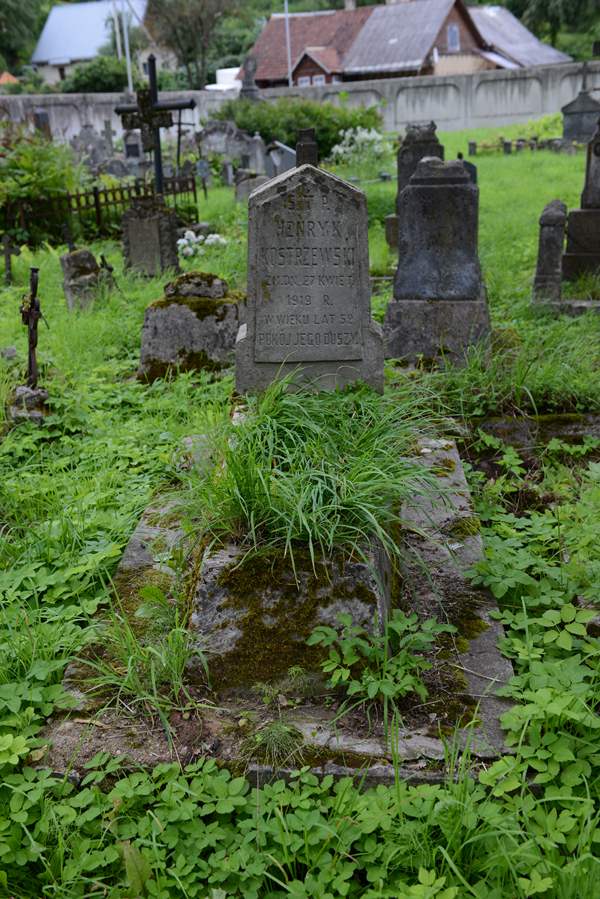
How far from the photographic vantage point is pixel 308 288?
4.25m

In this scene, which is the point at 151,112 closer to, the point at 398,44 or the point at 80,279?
the point at 80,279

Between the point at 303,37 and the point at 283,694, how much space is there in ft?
176

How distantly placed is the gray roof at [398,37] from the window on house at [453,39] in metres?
1.09

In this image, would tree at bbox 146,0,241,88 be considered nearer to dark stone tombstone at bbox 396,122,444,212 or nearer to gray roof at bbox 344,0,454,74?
gray roof at bbox 344,0,454,74

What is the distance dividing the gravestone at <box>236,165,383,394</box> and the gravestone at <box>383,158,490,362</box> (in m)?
1.87

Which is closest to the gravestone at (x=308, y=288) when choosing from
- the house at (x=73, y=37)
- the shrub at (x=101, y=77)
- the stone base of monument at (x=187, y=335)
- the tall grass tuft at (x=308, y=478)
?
the tall grass tuft at (x=308, y=478)

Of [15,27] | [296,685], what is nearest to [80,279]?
[296,685]

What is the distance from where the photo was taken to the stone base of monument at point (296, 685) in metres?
2.61

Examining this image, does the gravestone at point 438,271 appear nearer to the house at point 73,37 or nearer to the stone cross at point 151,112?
the stone cross at point 151,112

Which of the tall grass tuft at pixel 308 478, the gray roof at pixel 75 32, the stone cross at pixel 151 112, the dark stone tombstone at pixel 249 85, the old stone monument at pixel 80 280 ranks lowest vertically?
the tall grass tuft at pixel 308 478

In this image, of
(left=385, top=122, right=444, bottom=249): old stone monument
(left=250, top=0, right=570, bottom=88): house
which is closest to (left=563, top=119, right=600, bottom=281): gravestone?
(left=385, top=122, right=444, bottom=249): old stone monument

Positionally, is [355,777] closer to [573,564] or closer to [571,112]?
[573,564]

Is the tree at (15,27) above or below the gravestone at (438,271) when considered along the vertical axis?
above

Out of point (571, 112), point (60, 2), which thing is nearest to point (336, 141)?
point (571, 112)
